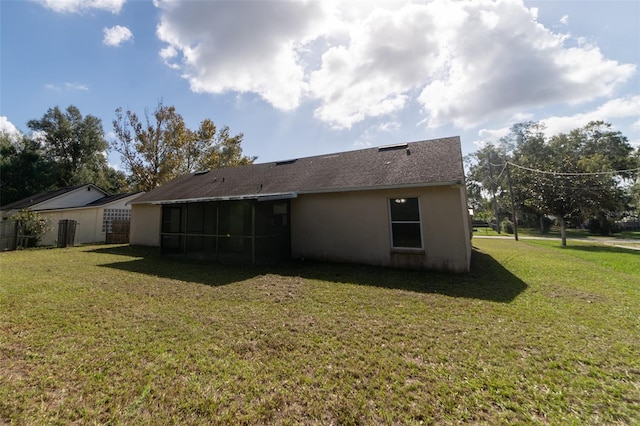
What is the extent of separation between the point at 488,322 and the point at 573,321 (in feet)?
4.62

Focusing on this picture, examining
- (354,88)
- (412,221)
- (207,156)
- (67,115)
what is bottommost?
(412,221)

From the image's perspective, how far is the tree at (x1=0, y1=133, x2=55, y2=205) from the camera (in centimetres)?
2694

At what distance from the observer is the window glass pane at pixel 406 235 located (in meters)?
8.07

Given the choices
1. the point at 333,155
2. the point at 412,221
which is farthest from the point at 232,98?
the point at 412,221

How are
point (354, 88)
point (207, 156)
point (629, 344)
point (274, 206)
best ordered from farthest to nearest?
1. point (207, 156)
2. point (354, 88)
3. point (274, 206)
4. point (629, 344)

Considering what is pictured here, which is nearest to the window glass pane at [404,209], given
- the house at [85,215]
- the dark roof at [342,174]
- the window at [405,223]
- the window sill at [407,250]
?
the window at [405,223]

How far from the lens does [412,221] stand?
26.7 ft

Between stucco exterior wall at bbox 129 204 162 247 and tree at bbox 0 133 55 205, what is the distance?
23.6 m

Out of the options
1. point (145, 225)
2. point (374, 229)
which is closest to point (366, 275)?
point (374, 229)

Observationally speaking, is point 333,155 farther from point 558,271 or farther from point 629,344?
point 629,344

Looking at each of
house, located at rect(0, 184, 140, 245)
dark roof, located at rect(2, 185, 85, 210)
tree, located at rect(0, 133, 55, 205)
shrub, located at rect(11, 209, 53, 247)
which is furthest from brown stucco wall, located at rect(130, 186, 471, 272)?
tree, located at rect(0, 133, 55, 205)

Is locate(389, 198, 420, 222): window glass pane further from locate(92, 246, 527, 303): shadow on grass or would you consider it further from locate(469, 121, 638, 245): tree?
locate(469, 121, 638, 245): tree

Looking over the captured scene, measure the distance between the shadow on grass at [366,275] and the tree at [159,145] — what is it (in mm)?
19332

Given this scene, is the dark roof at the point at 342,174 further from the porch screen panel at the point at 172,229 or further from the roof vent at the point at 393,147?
the porch screen panel at the point at 172,229
